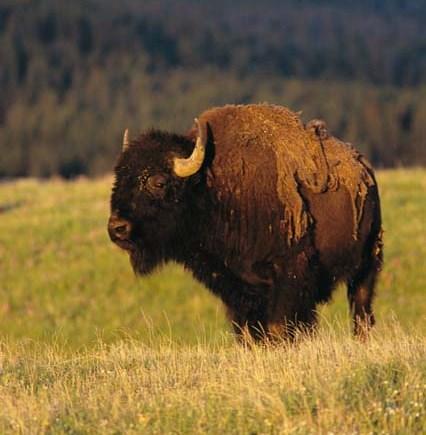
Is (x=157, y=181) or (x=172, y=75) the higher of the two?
(x=157, y=181)

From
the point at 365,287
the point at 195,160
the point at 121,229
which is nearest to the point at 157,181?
the point at 195,160

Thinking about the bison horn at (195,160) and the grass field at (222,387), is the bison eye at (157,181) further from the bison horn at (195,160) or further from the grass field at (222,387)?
the grass field at (222,387)

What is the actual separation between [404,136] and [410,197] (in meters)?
53.6

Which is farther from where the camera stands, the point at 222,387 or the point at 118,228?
the point at 118,228

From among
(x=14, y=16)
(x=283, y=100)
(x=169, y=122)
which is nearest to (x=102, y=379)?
(x=169, y=122)

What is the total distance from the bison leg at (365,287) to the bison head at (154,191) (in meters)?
1.84

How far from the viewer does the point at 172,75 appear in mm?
113125

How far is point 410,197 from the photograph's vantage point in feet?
96.7

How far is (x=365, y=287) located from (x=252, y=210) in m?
1.60

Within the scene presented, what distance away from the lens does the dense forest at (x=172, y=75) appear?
8438cm

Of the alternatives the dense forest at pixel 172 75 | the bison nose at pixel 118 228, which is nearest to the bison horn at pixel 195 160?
the bison nose at pixel 118 228

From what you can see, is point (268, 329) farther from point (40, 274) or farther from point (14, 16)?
point (14, 16)

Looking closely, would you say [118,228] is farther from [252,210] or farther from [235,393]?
[235,393]

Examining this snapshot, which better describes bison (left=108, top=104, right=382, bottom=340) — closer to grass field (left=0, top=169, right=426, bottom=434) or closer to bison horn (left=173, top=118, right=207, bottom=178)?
bison horn (left=173, top=118, right=207, bottom=178)
